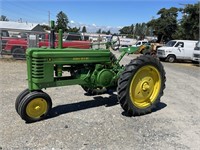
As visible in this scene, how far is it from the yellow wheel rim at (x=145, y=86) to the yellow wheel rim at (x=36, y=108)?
1.79 m

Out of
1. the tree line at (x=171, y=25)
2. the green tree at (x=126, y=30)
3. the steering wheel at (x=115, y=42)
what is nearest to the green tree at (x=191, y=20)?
the tree line at (x=171, y=25)

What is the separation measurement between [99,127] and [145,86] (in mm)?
1559

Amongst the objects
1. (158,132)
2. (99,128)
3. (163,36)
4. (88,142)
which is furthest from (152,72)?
(163,36)

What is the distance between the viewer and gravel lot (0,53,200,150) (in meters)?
4.09

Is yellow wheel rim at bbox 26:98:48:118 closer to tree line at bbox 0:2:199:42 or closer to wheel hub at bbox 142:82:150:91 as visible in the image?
wheel hub at bbox 142:82:150:91

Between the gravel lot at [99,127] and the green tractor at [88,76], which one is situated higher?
the green tractor at [88,76]

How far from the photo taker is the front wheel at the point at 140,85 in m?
5.14

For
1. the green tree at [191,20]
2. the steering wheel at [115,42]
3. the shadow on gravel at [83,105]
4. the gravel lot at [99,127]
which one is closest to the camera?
the gravel lot at [99,127]

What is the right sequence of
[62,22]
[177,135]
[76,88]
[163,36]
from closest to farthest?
[177,135]
[76,88]
[163,36]
[62,22]

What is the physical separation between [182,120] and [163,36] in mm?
46871

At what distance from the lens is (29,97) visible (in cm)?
470

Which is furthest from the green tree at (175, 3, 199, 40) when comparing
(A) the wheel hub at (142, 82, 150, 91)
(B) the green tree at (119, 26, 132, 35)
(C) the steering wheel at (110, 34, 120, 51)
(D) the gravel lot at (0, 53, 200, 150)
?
(B) the green tree at (119, 26, 132, 35)

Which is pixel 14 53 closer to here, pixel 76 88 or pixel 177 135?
pixel 76 88

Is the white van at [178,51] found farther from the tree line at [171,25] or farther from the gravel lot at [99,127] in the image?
the gravel lot at [99,127]
